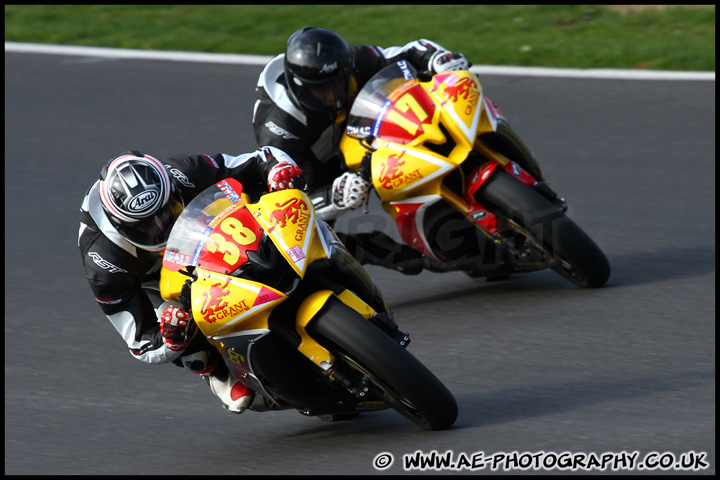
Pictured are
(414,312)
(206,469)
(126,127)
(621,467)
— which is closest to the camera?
(621,467)

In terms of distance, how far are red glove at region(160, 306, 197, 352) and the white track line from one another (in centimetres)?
608

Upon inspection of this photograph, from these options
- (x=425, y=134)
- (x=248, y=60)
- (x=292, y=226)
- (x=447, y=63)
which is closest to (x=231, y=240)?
(x=292, y=226)

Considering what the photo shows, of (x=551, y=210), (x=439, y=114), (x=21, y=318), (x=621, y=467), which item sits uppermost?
(x=439, y=114)

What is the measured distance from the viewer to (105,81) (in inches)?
412

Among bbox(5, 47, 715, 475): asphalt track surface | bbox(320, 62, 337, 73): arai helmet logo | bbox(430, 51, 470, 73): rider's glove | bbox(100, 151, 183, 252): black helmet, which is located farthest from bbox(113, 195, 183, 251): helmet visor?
bbox(430, 51, 470, 73): rider's glove

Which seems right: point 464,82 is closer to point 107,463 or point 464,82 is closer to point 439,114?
point 439,114

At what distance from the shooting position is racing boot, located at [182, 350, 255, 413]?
15.2 ft

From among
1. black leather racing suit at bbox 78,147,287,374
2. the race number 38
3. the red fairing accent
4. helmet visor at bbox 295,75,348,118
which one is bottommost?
black leather racing suit at bbox 78,147,287,374

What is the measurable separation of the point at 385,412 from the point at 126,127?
537 cm

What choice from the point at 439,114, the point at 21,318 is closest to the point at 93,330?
the point at 21,318

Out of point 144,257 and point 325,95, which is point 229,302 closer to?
point 144,257

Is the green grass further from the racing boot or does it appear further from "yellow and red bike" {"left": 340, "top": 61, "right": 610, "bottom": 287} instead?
the racing boot

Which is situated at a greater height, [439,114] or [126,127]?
[439,114]

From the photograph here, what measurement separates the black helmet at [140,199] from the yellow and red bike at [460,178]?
1.48m
